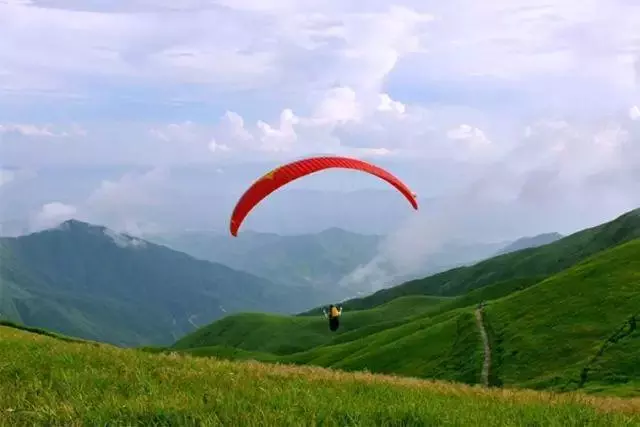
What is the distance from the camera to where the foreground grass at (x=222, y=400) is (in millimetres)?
9445

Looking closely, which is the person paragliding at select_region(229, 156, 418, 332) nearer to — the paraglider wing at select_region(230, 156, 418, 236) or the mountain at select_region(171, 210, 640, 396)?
the paraglider wing at select_region(230, 156, 418, 236)

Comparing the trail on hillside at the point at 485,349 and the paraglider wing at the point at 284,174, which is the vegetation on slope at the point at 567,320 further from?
the paraglider wing at the point at 284,174

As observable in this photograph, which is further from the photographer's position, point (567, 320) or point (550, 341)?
point (567, 320)

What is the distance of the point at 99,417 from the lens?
9.29 metres

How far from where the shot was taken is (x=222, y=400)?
34.5 ft

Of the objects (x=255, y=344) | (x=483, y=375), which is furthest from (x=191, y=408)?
(x=255, y=344)

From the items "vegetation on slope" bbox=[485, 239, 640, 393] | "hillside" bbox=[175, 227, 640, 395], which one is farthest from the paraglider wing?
"vegetation on slope" bbox=[485, 239, 640, 393]

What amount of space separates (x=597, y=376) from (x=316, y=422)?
48.1m

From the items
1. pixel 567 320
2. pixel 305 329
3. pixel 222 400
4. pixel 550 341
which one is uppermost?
pixel 222 400

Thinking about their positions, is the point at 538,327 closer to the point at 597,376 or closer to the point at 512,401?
the point at 597,376

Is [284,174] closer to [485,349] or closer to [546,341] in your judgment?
[546,341]

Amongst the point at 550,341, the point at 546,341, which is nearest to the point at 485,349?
the point at 546,341

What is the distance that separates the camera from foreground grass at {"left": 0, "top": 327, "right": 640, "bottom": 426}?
31.0 ft

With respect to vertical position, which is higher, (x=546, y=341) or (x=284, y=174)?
(x=284, y=174)
